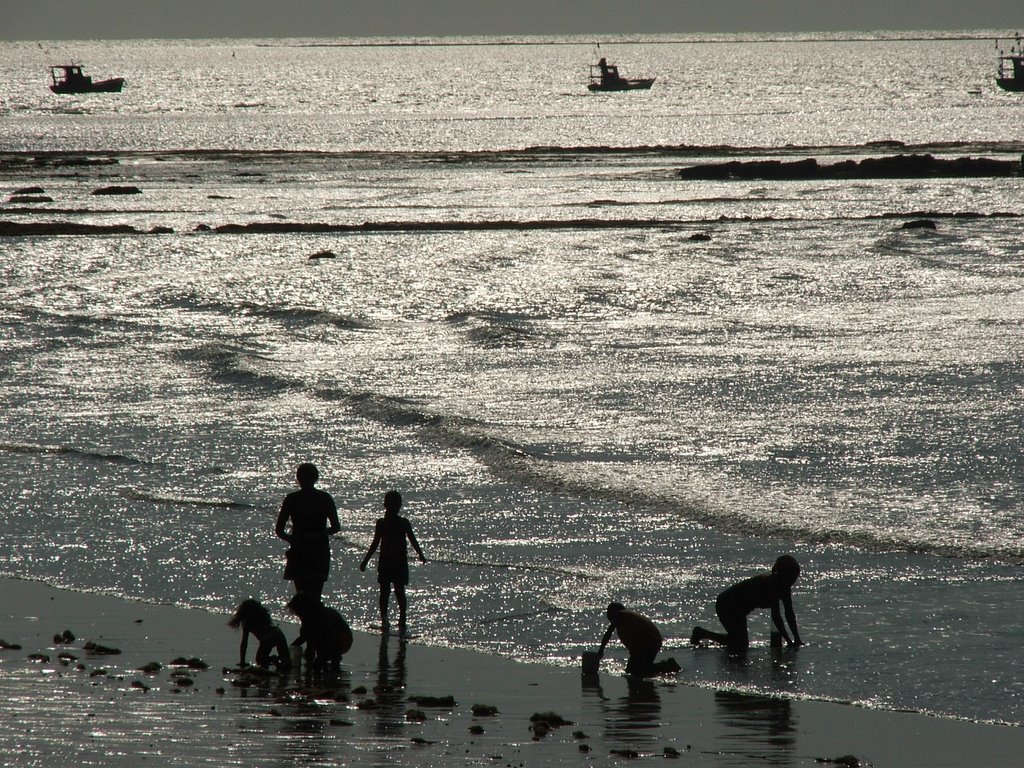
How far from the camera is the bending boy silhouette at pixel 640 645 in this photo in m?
9.80

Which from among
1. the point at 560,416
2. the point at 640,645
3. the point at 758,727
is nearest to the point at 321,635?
the point at 640,645

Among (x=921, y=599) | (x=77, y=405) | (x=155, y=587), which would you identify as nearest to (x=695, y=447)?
(x=921, y=599)

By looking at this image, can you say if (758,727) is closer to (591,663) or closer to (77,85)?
(591,663)

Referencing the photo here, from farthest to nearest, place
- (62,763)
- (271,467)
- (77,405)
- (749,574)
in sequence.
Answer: (77,405) < (271,467) < (749,574) < (62,763)

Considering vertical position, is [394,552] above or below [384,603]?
above

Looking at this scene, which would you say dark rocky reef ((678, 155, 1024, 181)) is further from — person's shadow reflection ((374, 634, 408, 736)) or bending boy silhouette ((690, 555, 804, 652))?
person's shadow reflection ((374, 634, 408, 736))

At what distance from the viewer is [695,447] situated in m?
18.2

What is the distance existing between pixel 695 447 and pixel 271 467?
5.35 m

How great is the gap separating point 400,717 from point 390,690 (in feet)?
2.37

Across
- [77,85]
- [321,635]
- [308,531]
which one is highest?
[77,85]

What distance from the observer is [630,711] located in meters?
8.88

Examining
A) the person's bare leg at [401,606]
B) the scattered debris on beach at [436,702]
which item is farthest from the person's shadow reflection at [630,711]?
the person's bare leg at [401,606]

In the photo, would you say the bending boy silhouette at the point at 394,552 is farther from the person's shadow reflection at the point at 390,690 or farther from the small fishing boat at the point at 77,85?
the small fishing boat at the point at 77,85

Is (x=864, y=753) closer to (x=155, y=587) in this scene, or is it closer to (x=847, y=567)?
(x=847, y=567)
